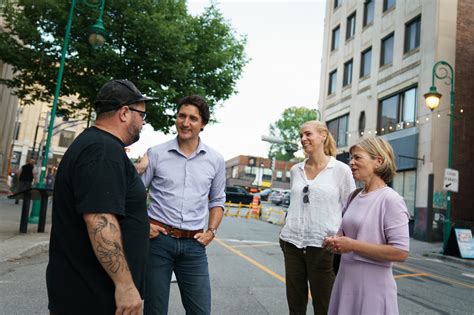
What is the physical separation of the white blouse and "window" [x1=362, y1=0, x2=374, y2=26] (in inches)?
950

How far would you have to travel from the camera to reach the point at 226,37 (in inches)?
814

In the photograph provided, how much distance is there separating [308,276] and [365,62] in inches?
951

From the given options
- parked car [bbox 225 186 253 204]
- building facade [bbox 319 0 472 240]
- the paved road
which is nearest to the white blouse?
the paved road

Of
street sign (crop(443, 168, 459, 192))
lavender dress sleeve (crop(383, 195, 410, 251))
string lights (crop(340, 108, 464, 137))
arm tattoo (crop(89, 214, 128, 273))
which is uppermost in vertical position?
string lights (crop(340, 108, 464, 137))

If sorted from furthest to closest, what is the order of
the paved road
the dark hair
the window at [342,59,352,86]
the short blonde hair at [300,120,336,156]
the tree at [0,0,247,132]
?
the window at [342,59,352,86] < the tree at [0,0,247,132] < the paved road < the short blonde hair at [300,120,336,156] < the dark hair

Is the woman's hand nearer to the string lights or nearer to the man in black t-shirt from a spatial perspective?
the man in black t-shirt

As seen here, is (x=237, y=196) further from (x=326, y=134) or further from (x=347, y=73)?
(x=326, y=134)

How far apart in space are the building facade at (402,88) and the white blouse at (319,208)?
16.2 metres

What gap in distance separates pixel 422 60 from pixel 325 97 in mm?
10556

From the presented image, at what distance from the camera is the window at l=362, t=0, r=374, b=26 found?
83.1 ft

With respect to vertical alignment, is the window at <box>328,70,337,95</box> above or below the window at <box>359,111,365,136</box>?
above

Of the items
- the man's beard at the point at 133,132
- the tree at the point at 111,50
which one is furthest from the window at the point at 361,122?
the man's beard at the point at 133,132

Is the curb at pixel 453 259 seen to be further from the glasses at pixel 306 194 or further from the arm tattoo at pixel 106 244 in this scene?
the arm tattoo at pixel 106 244

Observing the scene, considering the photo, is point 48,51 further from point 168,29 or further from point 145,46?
point 168,29
